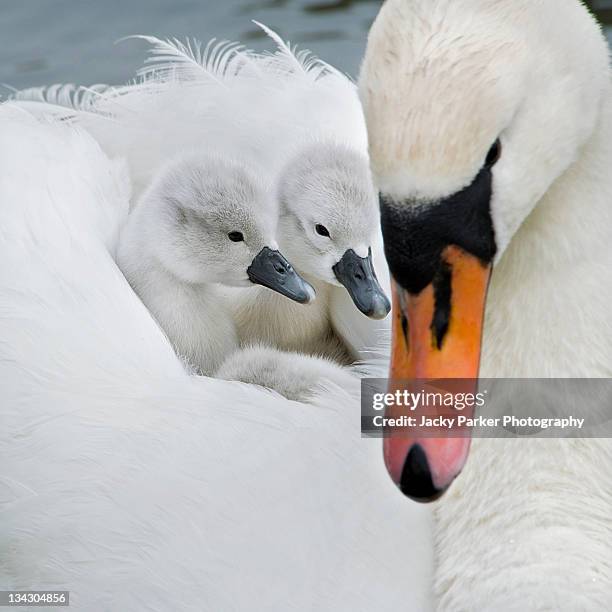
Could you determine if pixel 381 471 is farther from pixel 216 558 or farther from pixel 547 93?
pixel 547 93

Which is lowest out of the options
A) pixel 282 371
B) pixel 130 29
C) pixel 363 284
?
pixel 282 371

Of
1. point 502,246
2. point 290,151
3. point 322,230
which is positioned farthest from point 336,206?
point 502,246

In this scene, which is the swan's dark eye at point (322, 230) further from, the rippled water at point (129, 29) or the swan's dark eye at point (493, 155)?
the rippled water at point (129, 29)

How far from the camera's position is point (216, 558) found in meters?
2.93

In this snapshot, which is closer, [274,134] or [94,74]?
[274,134]

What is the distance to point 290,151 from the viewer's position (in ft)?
12.1

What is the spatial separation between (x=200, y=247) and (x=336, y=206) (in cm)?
34

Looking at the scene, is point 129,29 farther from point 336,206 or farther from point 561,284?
point 561,284

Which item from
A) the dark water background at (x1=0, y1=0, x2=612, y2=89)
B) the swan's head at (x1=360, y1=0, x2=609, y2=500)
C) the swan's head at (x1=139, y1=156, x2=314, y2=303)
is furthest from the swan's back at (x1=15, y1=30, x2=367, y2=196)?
the dark water background at (x1=0, y1=0, x2=612, y2=89)

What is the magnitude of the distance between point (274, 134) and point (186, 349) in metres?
0.60

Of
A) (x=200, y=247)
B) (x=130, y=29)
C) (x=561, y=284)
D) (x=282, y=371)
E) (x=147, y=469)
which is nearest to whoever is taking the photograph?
→ (x=561, y=284)

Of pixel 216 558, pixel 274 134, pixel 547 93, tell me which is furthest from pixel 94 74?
pixel 547 93

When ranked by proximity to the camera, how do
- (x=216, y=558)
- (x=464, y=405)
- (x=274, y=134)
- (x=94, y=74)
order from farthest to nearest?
(x=94, y=74)
(x=274, y=134)
(x=216, y=558)
(x=464, y=405)

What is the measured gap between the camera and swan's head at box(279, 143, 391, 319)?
3.59 m
